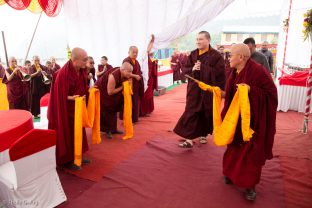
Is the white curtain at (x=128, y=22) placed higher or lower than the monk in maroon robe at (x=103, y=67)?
higher

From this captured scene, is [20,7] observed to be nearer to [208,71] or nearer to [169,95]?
[208,71]

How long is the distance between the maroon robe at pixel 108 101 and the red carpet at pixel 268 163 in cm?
29

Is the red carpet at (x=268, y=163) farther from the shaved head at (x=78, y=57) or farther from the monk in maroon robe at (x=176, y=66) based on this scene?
the monk in maroon robe at (x=176, y=66)

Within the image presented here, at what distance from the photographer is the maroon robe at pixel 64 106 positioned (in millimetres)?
2568

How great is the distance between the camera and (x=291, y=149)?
11.1ft

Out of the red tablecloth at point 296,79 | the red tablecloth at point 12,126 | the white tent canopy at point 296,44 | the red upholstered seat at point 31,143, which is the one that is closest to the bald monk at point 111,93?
the red tablecloth at point 12,126

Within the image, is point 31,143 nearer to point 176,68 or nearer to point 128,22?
point 128,22

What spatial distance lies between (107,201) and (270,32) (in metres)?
14.2

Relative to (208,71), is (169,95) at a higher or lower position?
lower

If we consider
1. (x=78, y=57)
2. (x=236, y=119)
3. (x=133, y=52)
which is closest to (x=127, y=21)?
(x=133, y=52)

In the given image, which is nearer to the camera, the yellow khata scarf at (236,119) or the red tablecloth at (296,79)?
the yellow khata scarf at (236,119)

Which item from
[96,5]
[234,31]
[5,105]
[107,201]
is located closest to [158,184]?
[107,201]

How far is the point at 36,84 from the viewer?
5.50 metres

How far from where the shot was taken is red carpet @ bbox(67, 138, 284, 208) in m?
2.22
